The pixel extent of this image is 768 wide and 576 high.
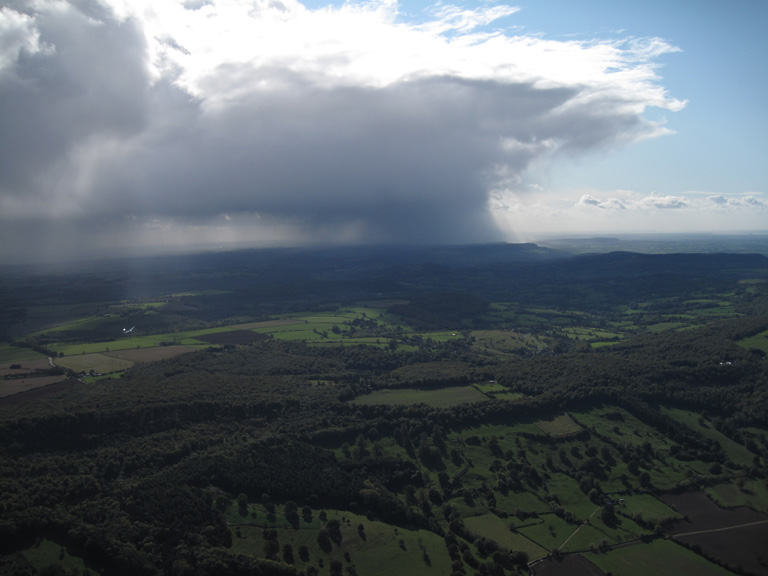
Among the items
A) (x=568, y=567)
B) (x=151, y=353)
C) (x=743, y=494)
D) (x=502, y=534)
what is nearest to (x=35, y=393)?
(x=151, y=353)

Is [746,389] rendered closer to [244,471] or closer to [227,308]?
[244,471]

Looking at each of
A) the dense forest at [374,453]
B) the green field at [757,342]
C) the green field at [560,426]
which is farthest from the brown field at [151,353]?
the green field at [757,342]

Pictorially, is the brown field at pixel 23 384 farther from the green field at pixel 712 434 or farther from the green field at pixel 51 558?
the green field at pixel 712 434

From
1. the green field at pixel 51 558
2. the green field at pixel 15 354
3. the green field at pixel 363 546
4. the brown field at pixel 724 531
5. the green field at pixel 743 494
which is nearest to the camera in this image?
the green field at pixel 51 558

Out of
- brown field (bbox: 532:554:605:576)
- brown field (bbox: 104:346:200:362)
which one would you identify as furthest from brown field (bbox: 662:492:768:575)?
brown field (bbox: 104:346:200:362)

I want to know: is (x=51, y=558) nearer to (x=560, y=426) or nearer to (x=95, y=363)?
(x=560, y=426)

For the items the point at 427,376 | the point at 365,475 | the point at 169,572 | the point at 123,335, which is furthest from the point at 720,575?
the point at 123,335

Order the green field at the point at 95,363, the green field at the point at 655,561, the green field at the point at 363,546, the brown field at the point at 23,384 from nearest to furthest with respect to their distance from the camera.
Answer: the green field at the point at 655,561 → the green field at the point at 363,546 → the brown field at the point at 23,384 → the green field at the point at 95,363
